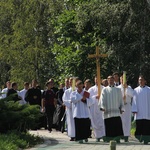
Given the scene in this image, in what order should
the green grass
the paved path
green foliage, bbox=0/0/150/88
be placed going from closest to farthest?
the green grass, the paved path, green foliage, bbox=0/0/150/88

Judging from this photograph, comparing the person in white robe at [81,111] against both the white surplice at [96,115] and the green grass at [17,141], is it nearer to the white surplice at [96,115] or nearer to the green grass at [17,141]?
the white surplice at [96,115]

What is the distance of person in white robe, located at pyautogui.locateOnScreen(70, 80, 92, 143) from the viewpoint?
769 inches

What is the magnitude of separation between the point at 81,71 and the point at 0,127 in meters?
22.6

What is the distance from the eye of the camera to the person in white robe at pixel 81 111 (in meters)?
19.5

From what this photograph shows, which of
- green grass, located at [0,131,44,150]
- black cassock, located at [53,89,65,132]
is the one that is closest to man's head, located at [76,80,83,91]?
green grass, located at [0,131,44,150]

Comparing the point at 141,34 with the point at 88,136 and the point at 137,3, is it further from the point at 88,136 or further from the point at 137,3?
the point at 88,136

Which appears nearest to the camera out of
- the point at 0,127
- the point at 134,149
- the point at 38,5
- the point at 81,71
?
the point at 134,149

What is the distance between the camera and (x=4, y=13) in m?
53.5

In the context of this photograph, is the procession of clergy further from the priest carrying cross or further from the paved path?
the paved path

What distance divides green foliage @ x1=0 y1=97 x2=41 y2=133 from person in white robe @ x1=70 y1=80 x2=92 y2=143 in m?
1.10

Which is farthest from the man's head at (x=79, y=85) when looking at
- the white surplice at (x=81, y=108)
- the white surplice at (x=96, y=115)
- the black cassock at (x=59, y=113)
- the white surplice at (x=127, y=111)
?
the black cassock at (x=59, y=113)

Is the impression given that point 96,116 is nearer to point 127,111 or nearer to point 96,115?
Result: point 96,115

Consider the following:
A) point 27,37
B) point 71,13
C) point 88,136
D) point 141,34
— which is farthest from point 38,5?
point 88,136

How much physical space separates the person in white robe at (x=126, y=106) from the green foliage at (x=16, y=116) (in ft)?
8.45
